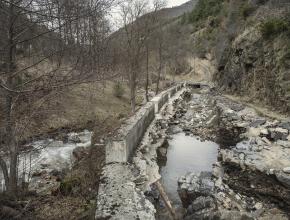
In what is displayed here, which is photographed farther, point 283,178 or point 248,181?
point 248,181

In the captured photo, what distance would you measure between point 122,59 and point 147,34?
7.11ft

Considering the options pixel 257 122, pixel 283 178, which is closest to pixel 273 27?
pixel 257 122

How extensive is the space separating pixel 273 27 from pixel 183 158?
10915 millimetres

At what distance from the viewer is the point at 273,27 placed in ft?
57.0

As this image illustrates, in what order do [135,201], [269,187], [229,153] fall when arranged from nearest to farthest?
[135,201]
[269,187]
[229,153]

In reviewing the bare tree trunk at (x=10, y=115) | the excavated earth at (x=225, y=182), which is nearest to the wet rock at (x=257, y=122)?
the excavated earth at (x=225, y=182)

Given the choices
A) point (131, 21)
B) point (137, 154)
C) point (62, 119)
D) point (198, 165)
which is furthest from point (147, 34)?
point (137, 154)

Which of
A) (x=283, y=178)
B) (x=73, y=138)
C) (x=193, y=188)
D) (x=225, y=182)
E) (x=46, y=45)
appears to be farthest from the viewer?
(x=73, y=138)

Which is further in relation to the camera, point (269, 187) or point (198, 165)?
point (198, 165)

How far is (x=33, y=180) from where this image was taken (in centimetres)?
804

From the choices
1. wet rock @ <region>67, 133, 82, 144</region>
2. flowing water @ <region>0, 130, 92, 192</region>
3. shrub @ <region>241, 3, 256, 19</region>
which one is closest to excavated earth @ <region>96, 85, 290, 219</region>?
flowing water @ <region>0, 130, 92, 192</region>

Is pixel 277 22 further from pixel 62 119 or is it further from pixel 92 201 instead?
pixel 92 201

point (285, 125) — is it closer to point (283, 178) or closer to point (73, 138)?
point (283, 178)

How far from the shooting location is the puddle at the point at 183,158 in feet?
28.6
